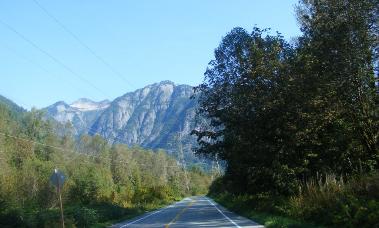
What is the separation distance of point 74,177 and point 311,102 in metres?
60.5

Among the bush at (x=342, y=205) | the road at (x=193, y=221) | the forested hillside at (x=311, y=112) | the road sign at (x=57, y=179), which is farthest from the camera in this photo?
the road at (x=193, y=221)

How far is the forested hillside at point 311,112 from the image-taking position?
24.6m

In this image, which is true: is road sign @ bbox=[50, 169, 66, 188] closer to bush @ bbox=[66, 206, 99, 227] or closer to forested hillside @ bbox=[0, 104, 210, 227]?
forested hillside @ bbox=[0, 104, 210, 227]

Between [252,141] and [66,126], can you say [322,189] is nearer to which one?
[252,141]

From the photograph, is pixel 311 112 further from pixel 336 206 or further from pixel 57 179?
pixel 57 179

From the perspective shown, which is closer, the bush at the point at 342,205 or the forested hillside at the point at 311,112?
the bush at the point at 342,205

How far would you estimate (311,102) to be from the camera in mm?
27750

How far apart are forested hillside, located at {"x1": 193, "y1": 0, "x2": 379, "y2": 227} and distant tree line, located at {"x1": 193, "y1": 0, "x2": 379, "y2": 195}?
2.0 inches

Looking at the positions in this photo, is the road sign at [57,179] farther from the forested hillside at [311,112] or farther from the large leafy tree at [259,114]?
the large leafy tree at [259,114]

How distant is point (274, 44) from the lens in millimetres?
32719

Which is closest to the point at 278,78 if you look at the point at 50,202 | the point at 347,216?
the point at 347,216

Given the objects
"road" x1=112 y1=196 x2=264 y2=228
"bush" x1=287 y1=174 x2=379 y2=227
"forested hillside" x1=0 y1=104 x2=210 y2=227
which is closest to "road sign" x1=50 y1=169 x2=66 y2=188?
"forested hillside" x1=0 y1=104 x2=210 y2=227

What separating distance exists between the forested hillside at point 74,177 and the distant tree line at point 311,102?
12120 mm

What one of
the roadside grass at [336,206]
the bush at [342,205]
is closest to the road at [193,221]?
the roadside grass at [336,206]
